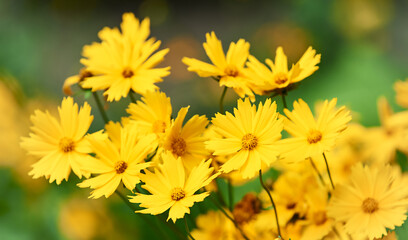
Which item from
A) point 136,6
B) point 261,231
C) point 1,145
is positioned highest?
point 136,6

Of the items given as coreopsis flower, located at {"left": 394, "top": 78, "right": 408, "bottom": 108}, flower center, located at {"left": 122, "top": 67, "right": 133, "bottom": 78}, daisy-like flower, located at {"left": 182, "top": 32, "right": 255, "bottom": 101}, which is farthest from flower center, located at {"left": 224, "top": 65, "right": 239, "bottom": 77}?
coreopsis flower, located at {"left": 394, "top": 78, "right": 408, "bottom": 108}

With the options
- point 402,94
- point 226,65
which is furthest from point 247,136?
point 402,94

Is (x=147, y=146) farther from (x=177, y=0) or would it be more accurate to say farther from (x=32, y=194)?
(x=177, y=0)

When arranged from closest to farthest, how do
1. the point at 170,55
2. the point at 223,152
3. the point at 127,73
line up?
the point at 223,152, the point at 127,73, the point at 170,55

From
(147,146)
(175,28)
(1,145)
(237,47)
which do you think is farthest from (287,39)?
(147,146)

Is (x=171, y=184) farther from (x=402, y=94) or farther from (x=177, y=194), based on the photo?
(x=402, y=94)

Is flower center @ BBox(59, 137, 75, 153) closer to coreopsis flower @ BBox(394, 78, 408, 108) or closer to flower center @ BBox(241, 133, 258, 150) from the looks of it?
flower center @ BBox(241, 133, 258, 150)

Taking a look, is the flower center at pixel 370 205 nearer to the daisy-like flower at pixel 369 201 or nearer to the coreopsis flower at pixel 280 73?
the daisy-like flower at pixel 369 201

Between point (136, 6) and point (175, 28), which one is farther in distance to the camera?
point (136, 6)
